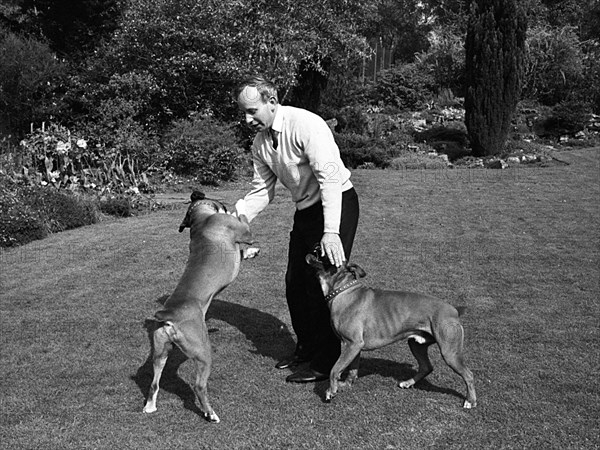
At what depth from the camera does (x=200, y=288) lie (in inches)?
169

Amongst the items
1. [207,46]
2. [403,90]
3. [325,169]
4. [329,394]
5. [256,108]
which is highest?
[207,46]

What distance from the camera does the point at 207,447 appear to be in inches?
156

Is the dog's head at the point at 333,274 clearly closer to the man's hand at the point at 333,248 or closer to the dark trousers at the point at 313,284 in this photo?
the man's hand at the point at 333,248

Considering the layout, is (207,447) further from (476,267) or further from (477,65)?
(477,65)

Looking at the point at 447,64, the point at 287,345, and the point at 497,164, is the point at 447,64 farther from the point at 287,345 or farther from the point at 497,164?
the point at 287,345

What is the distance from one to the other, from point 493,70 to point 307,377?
14801 millimetres

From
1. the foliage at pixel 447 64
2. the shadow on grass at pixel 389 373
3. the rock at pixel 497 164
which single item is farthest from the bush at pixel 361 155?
the shadow on grass at pixel 389 373

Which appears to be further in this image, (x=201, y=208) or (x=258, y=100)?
(x=201, y=208)

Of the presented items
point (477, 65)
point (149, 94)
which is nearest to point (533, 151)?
point (477, 65)

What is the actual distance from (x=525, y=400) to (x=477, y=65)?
14819mm

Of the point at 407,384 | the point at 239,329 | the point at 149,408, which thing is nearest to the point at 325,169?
the point at 407,384

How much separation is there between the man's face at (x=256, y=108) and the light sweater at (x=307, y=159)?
46 millimetres

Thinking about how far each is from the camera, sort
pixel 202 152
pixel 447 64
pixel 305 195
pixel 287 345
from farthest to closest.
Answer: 1. pixel 447 64
2. pixel 202 152
3. pixel 287 345
4. pixel 305 195

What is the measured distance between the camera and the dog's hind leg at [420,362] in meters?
4.61
